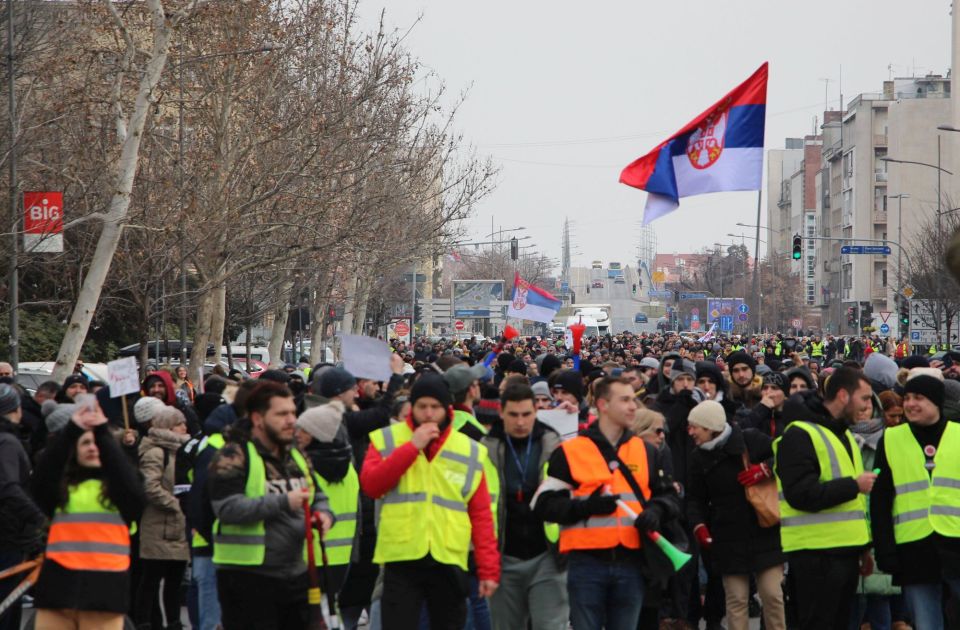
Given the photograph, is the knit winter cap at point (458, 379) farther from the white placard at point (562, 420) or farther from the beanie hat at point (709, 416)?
the beanie hat at point (709, 416)

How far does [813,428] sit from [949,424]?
2.12ft

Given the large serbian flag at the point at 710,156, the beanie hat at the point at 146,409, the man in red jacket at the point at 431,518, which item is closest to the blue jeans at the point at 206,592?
the beanie hat at the point at 146,409

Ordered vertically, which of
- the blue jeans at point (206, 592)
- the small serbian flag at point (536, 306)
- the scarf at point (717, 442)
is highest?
the small serbian flag at point (536, 306)

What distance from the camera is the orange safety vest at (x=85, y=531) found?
693 cm

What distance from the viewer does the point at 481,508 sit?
706 cm

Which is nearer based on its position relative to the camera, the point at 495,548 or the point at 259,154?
the point at 495,548

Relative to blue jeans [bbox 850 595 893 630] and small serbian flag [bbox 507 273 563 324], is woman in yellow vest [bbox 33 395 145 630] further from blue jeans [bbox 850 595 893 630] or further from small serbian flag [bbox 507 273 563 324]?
small serbian flag [bbox 507 273 563 324]

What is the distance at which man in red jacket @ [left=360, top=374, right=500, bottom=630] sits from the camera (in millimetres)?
6938

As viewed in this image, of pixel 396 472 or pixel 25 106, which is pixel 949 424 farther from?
pixel 25 106

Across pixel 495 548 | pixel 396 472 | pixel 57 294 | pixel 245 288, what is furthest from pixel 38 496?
pixel 245 288

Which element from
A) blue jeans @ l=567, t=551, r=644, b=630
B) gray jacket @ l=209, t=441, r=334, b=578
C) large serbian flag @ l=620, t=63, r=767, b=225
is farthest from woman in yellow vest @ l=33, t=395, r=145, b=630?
large serbian flag @ l=620, t=63, r=767, b=225

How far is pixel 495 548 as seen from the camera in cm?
707

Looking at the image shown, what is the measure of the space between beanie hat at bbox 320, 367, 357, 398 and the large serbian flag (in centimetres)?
681

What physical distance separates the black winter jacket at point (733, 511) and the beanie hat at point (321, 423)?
2373mm
